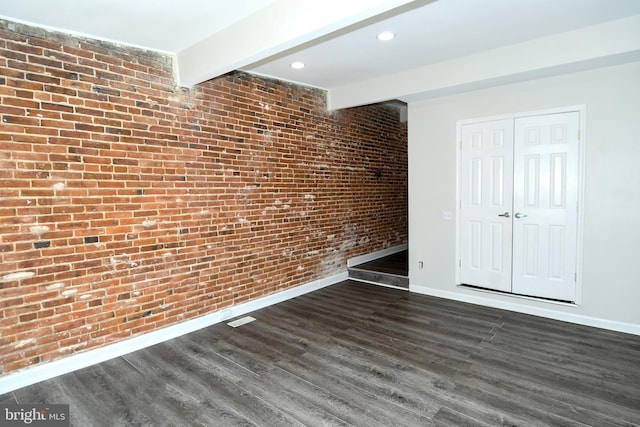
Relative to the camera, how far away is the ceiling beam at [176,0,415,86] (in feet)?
7.23

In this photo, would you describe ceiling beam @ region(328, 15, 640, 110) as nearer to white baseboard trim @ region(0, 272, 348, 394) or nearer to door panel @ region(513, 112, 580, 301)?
door panel @ region(513, 112, 580, 301)

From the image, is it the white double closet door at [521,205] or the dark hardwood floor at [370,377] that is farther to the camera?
the white double closet door at [521,205]

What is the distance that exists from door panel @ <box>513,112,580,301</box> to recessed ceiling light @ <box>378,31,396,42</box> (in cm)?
186

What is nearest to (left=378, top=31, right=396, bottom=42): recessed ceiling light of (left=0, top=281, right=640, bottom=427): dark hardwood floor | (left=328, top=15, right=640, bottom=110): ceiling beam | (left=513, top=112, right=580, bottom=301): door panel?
(left=328, top=15, right=640, bottom=110): ceiling beam

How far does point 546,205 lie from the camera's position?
3883 millimetres

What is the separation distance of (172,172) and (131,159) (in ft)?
1.29

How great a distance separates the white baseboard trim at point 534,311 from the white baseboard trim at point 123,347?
1.94 m

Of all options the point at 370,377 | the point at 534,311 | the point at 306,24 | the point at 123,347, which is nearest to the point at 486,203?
the point at 534,311

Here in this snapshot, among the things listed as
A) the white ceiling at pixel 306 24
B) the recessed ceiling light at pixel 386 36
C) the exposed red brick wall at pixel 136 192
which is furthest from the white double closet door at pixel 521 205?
the exposed red brick wall at pixel 136 192

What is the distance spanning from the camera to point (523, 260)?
13.3ft

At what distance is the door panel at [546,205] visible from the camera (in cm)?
372

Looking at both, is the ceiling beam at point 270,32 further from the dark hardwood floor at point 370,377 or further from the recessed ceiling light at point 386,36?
the dark hardwood floor at point 370,377

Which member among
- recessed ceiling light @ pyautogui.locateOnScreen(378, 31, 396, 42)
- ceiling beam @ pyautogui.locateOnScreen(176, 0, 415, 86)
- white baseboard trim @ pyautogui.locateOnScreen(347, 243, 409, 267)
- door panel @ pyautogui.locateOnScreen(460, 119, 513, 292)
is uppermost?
recessed ceiling light @ pyautogui.locateOnScreen(378, 31, 396, 42)

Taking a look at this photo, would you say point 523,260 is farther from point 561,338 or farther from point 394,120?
point 394,120
